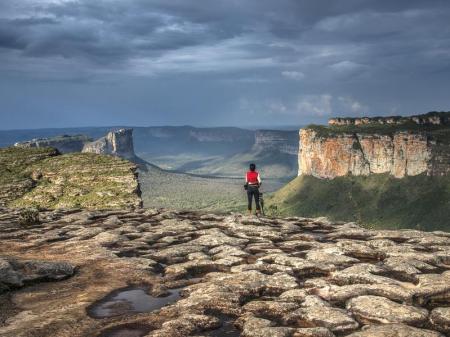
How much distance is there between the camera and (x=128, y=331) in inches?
451

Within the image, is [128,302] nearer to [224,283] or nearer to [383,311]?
[224,283]

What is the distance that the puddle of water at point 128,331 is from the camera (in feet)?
36.7

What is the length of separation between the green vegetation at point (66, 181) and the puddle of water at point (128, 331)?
101 feet

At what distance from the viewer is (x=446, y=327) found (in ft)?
36.9

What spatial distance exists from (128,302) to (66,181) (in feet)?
121

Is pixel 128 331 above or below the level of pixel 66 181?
below

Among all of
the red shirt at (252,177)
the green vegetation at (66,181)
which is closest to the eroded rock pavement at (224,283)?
the red shirt at (252,177)

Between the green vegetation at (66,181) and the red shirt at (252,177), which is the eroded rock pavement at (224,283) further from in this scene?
the green vegetation at (66,181)

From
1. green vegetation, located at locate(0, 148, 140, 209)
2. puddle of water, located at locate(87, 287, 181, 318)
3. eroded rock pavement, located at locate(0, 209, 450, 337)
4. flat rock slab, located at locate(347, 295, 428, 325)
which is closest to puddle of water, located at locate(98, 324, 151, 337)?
eroded rock pavement, located at locate(0, 209, 450, 337)

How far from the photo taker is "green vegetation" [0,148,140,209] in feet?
143

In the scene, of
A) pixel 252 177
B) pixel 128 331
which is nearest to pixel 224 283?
pixel 128 331

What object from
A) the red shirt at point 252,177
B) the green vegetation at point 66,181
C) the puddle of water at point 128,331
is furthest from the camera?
the green vegetation at point 66,181

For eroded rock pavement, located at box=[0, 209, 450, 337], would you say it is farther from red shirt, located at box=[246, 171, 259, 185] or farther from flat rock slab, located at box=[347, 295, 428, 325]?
red shirt, located at box=[246, 171, 259, 185]

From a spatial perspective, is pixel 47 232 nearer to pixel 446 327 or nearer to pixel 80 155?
pixel 446 327
